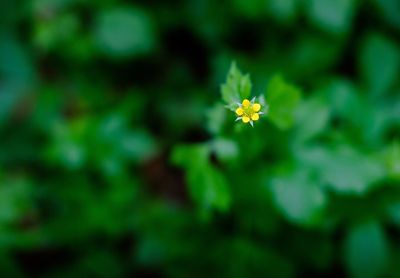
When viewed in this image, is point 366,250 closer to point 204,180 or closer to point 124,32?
point 204,180

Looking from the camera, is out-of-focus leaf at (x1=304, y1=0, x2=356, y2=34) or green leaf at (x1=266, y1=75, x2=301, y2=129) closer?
green leaf at (x1=266, y1=75, x2=301, y2=129)

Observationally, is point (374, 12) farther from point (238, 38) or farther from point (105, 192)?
point (105, 192)

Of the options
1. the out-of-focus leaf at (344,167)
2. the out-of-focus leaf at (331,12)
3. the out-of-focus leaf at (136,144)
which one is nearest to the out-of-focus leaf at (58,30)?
the out-of-focus leaf at (136,144)

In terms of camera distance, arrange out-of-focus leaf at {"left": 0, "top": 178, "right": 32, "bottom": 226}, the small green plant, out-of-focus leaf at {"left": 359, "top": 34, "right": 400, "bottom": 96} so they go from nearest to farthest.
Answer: the small green plant
out-of-focus leaf at {"left": 359, "top": 34, "right": 400, "bottom": 96}
out-of-focus leaf at {"left": 0, "top": 178, "right": 32, "bottom": 226}

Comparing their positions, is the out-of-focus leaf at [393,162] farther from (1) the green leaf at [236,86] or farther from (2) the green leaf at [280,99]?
(1) the green leaf at [236,86]

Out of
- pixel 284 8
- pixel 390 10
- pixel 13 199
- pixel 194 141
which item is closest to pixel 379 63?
pixel 390 10

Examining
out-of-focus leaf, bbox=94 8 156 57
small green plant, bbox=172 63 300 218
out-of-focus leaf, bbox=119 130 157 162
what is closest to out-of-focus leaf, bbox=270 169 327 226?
small green plant, bbox=172 63 300 218

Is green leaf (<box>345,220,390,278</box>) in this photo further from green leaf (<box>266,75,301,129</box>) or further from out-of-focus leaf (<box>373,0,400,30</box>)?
out-of-focus leaf (<box>373,0,400,30</box>)
